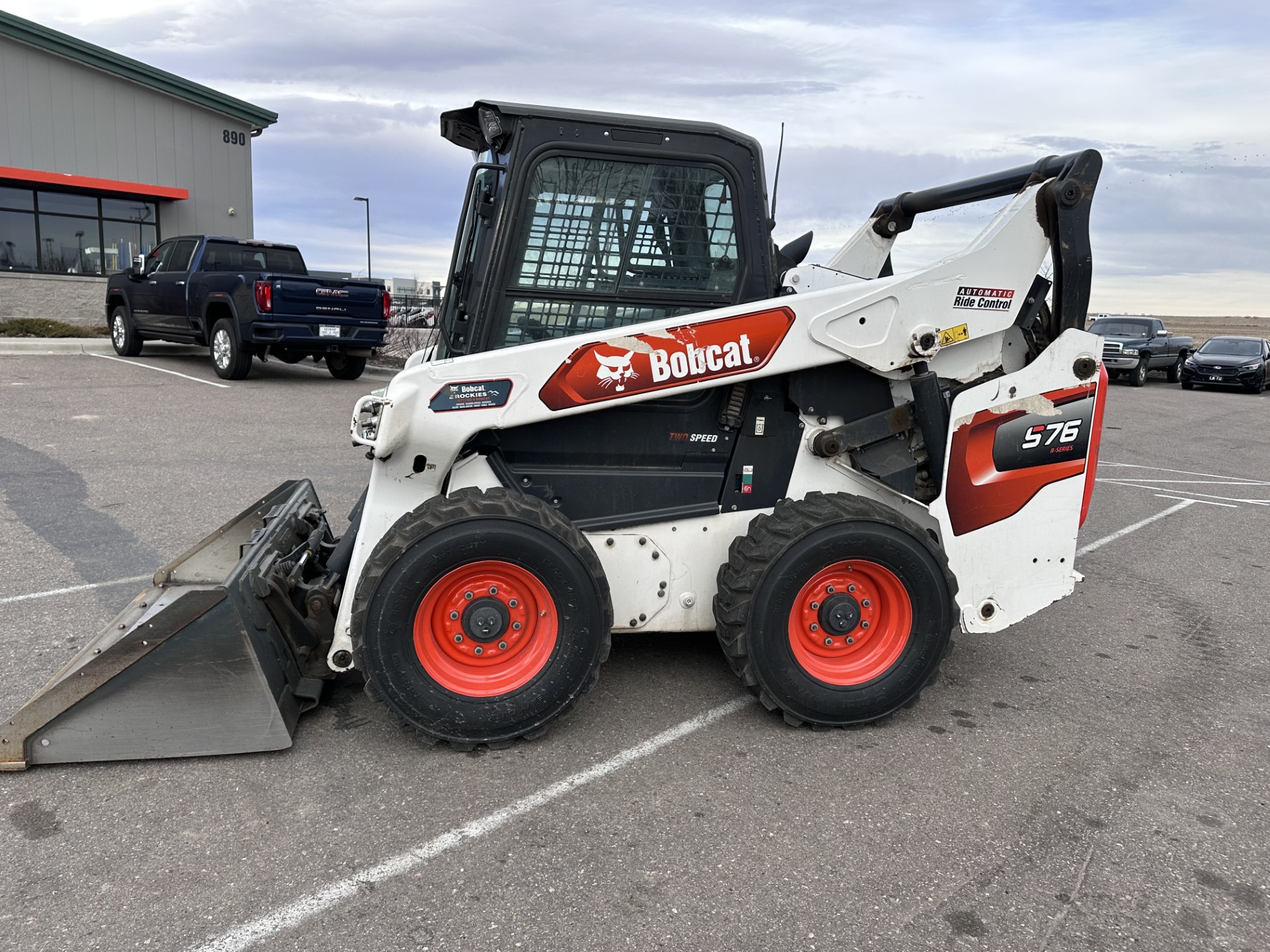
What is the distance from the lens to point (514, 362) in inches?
154

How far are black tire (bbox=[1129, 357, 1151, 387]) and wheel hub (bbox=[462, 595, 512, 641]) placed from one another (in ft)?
83.5

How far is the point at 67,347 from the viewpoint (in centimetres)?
1838

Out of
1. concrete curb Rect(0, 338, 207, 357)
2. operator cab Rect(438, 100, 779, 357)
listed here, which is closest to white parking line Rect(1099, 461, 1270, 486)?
operator cab Rect(438, 100, 779, 357)

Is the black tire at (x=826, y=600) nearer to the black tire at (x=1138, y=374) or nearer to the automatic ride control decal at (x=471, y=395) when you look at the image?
the automatic ride control decal at (x=471, y=395)

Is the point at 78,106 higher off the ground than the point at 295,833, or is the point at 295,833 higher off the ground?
the point at 78,106

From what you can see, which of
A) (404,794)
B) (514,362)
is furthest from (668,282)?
(404,794)

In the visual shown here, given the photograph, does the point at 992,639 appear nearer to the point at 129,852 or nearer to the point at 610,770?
the point at 610,770

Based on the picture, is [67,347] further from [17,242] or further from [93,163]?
[93,163]

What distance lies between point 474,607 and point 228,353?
1269 cm

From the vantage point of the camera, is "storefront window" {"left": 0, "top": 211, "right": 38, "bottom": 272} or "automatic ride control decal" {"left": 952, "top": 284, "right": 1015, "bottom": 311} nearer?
"automatic ride control decal" {"left": 952, "top": 284, "right": 1015, "bottom": 311}

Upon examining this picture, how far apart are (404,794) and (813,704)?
1706 millimetres

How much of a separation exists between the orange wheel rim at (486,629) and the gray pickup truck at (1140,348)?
23783 millimetres

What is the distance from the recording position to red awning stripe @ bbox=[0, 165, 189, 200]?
2217 centimetres

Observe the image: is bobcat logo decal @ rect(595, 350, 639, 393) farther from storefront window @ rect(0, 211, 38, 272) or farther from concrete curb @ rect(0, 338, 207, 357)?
storefront window @ rect(0, 211, 38, 272)
